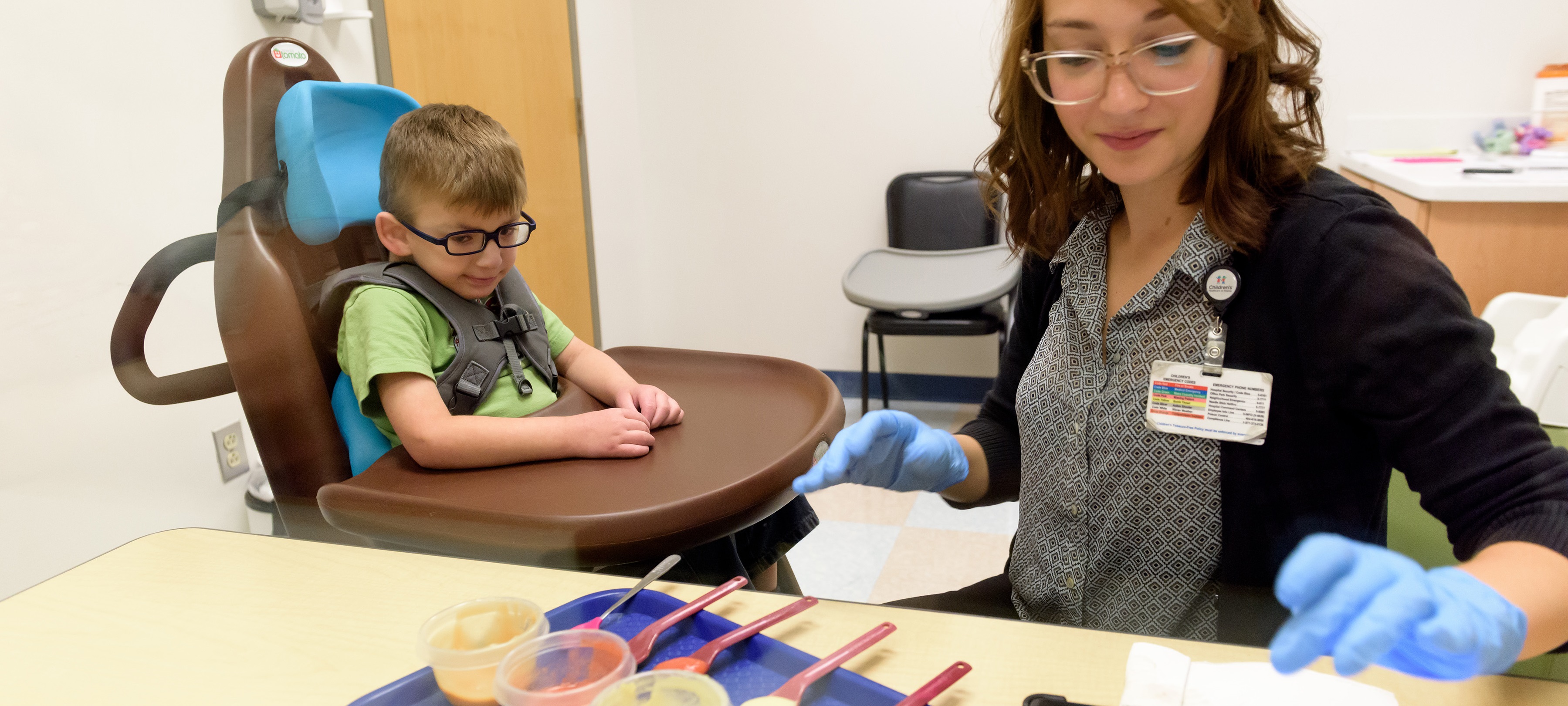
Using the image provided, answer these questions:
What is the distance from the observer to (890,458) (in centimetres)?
75

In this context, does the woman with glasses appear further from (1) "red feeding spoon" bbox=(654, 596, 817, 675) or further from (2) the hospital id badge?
(1) "red feeding spoon" bbox=(654, 596, 817, 675)

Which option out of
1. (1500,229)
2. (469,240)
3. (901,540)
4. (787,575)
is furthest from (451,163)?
(1500,229)

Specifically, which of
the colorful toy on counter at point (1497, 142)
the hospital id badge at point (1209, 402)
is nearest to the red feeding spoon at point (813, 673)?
the hospital id badge at point (1209, 402)

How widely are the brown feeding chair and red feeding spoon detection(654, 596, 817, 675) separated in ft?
0.60

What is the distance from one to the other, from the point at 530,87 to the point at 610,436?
55 cm

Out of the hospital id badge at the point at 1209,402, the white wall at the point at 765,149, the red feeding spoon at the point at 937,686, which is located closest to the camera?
the red feeding spoon at the point at 937,686

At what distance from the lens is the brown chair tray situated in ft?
2.53

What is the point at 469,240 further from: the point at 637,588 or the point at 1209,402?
the point at 1209,402

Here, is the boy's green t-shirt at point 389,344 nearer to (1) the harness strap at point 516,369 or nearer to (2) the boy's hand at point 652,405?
(1) the harness strap at point 516,369

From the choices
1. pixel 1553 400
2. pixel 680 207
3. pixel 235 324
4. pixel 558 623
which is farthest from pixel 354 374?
pixel 1553 400

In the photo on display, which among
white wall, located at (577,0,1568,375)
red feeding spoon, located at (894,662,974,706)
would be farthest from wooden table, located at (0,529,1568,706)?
white wall, located at (577,0,1568,375)

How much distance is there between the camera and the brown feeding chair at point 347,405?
0.79 meters

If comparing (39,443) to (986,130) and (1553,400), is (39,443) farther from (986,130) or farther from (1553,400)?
(1553,400)

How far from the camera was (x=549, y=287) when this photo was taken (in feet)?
3.80
